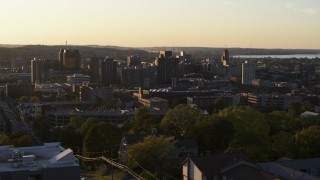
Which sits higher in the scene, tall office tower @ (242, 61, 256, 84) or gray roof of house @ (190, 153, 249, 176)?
gray roof of house @ (190, 153, 249, 176)

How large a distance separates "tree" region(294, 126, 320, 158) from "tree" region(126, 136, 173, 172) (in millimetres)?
4166

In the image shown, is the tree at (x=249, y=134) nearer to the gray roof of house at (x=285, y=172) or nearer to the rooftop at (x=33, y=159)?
the gray roof of house at (x=285, y=172)

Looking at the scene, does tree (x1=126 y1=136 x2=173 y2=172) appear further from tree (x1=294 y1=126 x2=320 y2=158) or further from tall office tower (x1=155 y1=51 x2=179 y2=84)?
tall office tower (x1=155 y1=51 x2=179 y2=84)

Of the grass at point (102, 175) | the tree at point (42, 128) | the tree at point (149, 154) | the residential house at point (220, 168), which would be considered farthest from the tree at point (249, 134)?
the tree at point (42, 128)

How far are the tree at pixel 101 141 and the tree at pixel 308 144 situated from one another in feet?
20.3

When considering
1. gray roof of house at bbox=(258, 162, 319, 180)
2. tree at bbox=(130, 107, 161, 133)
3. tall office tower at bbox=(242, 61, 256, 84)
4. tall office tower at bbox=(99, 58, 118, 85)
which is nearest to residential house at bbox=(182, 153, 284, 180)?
gray roof of house at bbox=(258, 162, 319, 180)

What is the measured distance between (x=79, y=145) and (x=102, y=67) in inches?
1889

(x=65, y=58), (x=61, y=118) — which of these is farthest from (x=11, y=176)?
(x=65, y=58)

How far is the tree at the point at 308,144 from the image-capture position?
54.0 feet

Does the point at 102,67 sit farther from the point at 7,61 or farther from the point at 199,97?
the point at 7,61

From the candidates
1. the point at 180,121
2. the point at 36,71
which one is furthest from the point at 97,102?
the point at 36,71

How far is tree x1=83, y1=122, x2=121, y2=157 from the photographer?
1786 cm

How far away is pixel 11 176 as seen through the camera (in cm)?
965

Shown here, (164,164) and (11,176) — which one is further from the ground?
(11,176)
